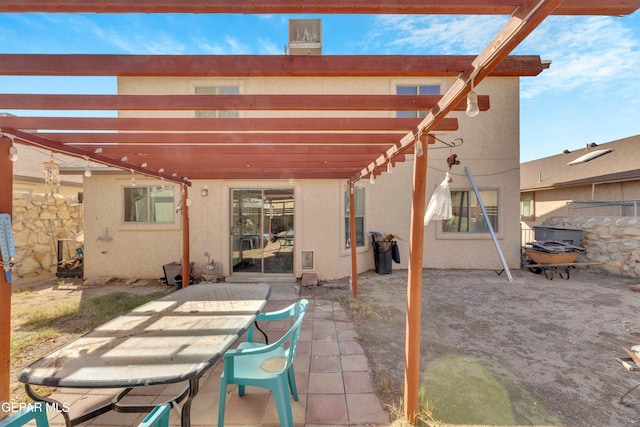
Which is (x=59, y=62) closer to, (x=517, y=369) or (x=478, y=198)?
(x=517, y=369)

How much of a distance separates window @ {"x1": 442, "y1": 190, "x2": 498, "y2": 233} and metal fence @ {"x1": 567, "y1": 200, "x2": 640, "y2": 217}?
140 inches

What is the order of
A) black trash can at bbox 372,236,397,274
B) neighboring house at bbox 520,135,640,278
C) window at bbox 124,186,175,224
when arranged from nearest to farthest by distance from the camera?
1. window at bbox 124,186,175,224
2. neighboring house at bbox 520,135,640,278
3. black trash can at bbox 372,236,397,274

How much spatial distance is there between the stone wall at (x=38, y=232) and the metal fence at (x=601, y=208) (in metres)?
18.1

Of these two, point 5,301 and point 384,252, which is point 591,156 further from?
point 5,301

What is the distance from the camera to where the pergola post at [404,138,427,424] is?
8.08ft

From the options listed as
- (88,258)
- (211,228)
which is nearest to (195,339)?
(211,228)

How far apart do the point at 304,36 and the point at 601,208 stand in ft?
41.6

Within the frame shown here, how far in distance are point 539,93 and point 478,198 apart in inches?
127

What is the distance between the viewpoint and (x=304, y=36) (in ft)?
26.5

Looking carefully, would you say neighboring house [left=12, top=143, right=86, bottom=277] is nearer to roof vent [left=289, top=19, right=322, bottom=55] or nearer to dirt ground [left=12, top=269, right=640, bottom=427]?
dirt ground [left=12, top=269, right=640, bottom=427]

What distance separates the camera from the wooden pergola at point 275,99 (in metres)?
1.33

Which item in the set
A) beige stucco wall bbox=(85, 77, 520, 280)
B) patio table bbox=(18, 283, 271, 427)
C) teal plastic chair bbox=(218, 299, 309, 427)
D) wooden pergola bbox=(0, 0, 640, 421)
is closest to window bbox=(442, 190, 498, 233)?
beige stucco wall bbox=(85, 77, 520, 280)

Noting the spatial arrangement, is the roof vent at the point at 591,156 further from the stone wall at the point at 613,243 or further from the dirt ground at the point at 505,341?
the dirt ground at the point at 505,341

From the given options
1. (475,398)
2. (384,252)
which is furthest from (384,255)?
(475,398)
